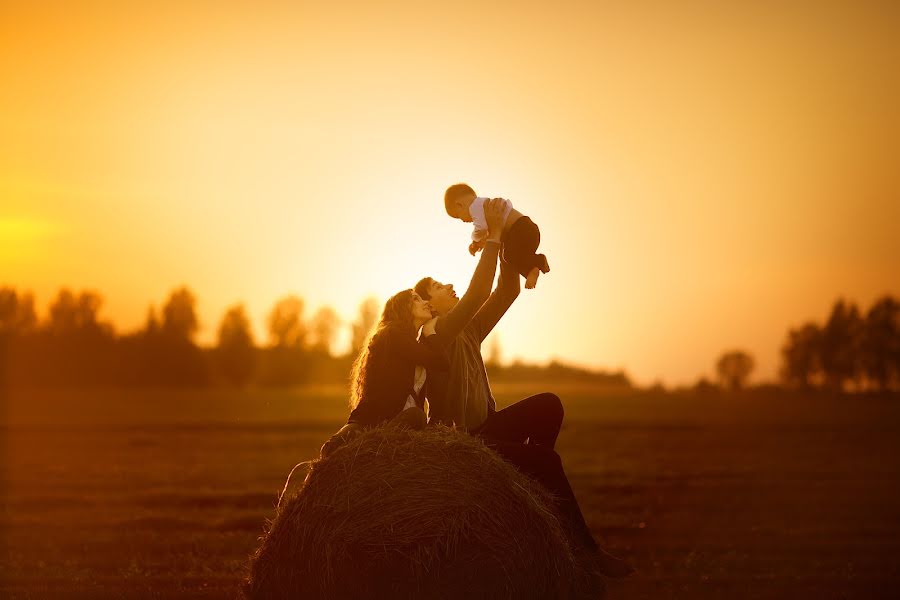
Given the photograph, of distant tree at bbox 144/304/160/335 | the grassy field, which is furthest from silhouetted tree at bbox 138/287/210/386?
the grassy field

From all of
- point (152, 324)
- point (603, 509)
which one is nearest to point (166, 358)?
point (152, 324)

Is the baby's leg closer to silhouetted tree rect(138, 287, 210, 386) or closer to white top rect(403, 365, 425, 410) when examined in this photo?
white top rect(403, 365, 425, 410)

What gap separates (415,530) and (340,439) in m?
0.92

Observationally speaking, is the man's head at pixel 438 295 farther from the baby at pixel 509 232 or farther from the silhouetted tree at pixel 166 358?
the silhouetted tree at pixel 166 358

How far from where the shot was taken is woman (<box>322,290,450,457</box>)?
7.71 m

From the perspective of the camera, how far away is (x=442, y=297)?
830 centimetres

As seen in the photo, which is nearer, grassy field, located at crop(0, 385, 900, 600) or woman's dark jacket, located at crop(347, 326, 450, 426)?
woman's dark jacket, located at crop(347, 326, 450, 426)

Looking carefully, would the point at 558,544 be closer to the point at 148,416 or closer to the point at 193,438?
the point at 193,438

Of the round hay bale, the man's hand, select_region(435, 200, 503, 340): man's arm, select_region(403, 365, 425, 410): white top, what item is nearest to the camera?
the round hay bale

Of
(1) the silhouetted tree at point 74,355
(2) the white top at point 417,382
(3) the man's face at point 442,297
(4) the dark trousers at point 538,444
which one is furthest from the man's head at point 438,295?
(1) the silhouetted tree at point 74,355

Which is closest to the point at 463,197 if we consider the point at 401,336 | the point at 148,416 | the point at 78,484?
the point at 401,336

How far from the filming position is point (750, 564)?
13359mm

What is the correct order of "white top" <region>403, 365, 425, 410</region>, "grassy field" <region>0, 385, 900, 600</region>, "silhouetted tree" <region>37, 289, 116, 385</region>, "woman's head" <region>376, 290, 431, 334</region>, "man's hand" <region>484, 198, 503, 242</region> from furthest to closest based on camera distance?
1. "silhouetted tree" <region>37, 289, 116, 385</region>
2. "grassy field" <region>0, 385, 900, 600</region>
3. "woman's head" <region>376, 290, 431, 334</region>
4. "white top" <region>403, 365, 425, 410</region>
5. "man's hand" <region>484, 198, 503, 242</region>

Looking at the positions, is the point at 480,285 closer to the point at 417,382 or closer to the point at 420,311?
the point at 420,311
